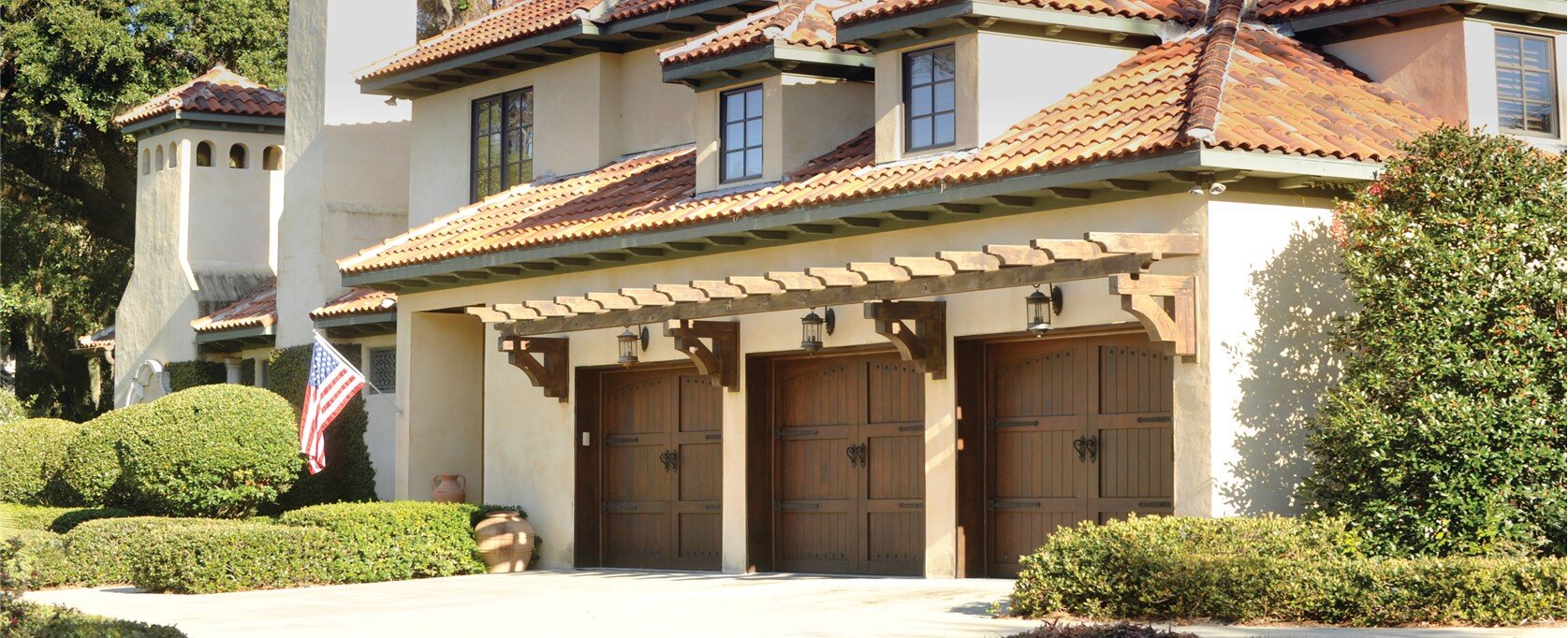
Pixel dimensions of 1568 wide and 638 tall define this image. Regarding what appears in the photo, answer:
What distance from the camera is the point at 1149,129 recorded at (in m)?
15.3

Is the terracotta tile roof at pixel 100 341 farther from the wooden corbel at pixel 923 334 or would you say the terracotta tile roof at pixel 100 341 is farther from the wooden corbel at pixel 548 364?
the wooden corbel at pixel 923 334

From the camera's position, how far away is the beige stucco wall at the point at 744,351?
1502 centimetres

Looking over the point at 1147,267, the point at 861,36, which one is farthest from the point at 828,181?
the point at 1147,267

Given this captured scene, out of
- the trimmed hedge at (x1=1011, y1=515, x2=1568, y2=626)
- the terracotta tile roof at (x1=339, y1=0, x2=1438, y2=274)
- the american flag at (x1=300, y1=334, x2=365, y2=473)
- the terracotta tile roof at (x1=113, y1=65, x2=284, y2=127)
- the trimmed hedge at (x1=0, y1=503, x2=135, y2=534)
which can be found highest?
the terracotta tile roof at (x1=113, y1=65, x2=284, y2=127)

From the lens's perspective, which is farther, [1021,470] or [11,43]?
[11,43]

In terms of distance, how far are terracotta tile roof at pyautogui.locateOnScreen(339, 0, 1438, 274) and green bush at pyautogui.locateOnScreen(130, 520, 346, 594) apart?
4.13 m

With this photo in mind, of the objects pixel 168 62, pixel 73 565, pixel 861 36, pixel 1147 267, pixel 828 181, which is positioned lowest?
pixel 73 565

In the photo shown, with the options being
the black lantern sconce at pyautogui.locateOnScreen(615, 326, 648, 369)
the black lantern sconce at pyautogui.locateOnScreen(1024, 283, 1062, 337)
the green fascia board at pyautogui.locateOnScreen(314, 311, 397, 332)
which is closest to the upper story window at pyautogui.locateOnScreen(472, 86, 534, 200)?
the green fascia board at pyautogui.locateOnScreen(314, 311, 397, 332)

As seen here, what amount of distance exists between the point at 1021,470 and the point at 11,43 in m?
26.5

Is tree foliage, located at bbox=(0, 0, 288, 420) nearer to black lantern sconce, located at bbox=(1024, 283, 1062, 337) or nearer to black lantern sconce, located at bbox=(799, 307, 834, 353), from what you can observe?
black lantern sconce, located at bbox=(799, 307, 834, 353)

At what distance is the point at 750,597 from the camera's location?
1556 cm

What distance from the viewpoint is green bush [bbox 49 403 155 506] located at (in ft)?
80.6

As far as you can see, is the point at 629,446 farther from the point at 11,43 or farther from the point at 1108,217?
the point at 11,43

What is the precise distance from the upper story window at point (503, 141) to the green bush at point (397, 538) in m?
6.11
